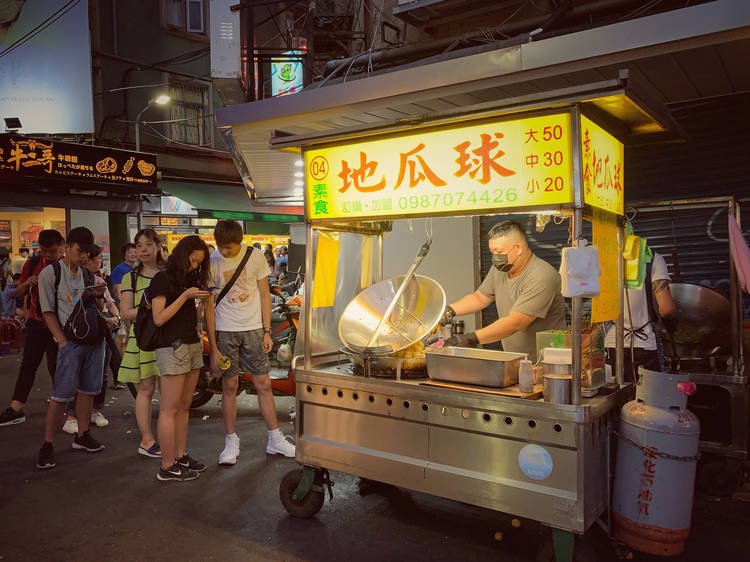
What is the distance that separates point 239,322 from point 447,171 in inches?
101

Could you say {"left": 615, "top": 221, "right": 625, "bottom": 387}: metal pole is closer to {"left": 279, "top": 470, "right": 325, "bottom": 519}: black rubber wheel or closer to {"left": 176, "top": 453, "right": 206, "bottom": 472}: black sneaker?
{"left": 279, "top": 470, "right": 325, "bottom": 519}: black rubber wheel

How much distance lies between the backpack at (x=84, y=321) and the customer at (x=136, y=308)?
1.11 feet

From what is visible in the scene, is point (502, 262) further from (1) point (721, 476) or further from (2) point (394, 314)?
(1) point (721, 476)

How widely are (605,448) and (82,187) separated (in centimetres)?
1271

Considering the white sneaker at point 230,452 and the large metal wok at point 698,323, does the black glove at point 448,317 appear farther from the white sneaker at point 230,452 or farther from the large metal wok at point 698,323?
the white sneaker at point 230,452

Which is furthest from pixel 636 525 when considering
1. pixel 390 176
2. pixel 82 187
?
pixel 82 187

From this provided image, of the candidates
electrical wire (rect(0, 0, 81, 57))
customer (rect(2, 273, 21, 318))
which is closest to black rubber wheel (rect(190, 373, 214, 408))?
customer (rect(2, 273, 21, 318))

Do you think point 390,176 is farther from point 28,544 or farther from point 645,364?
point 28,544

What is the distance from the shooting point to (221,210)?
51.2ft

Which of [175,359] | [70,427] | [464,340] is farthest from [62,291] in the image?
[464,340]

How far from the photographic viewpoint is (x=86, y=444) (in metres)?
5.39

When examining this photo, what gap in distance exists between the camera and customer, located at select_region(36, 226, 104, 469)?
198 inches

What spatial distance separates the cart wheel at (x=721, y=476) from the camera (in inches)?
171

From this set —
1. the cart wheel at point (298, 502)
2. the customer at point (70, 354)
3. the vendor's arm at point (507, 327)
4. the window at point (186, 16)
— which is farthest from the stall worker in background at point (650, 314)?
the window at point (186, 16)
